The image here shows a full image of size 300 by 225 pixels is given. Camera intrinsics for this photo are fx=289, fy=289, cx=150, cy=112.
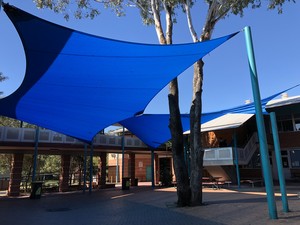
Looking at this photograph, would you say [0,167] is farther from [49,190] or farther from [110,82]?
[110,82]

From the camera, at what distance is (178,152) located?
1066cm

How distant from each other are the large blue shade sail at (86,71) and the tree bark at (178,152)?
120cm

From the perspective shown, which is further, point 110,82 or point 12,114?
point 12,114

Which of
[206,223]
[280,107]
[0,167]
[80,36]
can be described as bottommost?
[206,223]

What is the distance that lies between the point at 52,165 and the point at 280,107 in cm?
2436

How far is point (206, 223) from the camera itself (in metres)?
7.25

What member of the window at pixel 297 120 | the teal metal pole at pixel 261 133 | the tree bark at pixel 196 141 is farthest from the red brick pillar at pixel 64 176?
the window at pixel 297 120

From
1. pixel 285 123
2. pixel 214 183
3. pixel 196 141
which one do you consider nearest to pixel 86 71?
pixel 196 141

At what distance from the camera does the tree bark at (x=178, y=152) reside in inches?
407

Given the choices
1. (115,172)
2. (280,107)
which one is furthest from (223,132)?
(115,172)

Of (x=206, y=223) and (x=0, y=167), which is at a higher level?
(x=0, y=167)

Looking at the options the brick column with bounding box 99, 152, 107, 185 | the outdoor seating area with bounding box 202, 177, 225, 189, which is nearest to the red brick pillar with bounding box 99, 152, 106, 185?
the brick column with bounding box 99, 152, 107, 185

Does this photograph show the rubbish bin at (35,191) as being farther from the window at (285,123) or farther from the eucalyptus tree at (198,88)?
the window at (285,123)

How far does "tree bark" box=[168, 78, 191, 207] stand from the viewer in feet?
33.9
